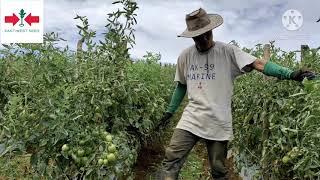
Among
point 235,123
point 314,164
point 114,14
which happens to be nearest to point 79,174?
point 114,14

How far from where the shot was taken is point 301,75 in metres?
3.20

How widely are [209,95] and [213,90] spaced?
1.7 inches

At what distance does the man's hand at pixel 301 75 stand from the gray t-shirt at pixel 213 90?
37 centimetres

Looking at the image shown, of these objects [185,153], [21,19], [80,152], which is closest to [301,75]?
[185,153]

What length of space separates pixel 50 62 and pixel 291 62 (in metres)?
1.80

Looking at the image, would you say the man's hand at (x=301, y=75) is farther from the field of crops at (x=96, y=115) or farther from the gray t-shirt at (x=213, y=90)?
the gray t-shirt at (x=213, y=90)

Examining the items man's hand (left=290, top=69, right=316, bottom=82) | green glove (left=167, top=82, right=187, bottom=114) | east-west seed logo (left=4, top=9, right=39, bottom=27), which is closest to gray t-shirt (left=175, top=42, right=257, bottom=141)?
green glove (left=167, top=82, right=187, bottom=114)

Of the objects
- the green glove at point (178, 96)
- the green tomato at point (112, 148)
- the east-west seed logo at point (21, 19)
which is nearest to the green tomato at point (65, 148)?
the green tomato at point (112, 148)

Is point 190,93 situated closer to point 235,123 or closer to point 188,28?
point 188,28

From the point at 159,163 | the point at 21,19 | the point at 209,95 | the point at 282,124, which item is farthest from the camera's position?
the point at 21,19

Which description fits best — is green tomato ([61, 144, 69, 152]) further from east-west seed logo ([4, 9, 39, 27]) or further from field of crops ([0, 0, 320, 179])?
east-west seed logo ([4, 9, 39, 27])

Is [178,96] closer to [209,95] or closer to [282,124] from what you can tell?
[209,95]

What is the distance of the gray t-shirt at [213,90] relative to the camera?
11.7 feet

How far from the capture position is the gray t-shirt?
3.58 meters
